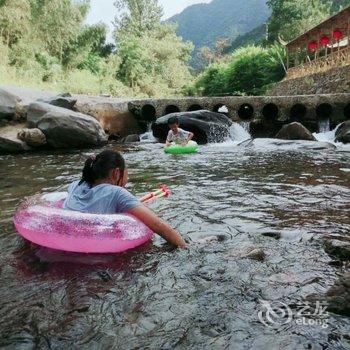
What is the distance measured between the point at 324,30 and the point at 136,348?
25.6 meters

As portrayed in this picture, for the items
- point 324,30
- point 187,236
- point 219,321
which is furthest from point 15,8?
point 219,321

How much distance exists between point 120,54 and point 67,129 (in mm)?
22690

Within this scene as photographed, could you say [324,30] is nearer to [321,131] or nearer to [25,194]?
[321,131]

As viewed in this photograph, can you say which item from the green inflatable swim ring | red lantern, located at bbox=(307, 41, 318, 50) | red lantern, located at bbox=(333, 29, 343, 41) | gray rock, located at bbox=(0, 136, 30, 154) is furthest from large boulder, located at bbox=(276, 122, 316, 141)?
red lantern, located at bbox=(307, 41, 318, 50)

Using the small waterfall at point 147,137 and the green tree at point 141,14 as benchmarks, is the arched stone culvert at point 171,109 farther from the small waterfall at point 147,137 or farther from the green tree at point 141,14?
the green tree at point 141,14

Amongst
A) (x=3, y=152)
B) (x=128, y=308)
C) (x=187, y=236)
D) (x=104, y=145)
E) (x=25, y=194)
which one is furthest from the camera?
(x=104, y=145)

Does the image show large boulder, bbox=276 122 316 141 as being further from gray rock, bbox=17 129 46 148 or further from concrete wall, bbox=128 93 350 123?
gray rock, bbox=17 129 46 148

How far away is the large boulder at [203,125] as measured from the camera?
45.1ft

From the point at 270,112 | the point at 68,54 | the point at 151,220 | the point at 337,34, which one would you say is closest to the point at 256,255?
the point at 151,220

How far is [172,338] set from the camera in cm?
241

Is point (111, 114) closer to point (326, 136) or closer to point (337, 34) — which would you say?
point (326, 136)

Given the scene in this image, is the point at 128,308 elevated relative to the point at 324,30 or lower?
lower

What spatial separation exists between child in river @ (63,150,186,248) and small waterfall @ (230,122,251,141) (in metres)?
11.2

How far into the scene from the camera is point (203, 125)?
44.8 feet
